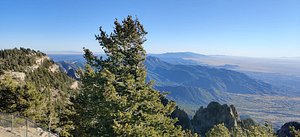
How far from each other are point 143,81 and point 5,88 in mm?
36122

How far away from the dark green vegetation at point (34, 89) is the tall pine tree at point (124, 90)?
17290 mm

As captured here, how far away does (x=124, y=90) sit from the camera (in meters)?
25.0

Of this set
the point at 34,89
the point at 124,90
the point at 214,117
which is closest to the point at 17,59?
the point at 34,89

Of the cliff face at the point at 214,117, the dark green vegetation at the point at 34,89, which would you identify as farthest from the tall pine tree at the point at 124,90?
the cliff face at the point at 214,117

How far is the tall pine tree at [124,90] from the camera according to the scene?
23953 mm

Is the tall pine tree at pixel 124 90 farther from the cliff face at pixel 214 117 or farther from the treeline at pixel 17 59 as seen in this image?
the cliff face at pixel 214 117

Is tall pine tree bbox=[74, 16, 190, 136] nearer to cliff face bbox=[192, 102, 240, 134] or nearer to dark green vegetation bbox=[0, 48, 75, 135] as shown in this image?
dark green vegetation bbox=[0, 48, 75, 135]

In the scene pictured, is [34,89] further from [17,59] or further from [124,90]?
[17,59]

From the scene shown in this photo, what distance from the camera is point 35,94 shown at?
54156 mm

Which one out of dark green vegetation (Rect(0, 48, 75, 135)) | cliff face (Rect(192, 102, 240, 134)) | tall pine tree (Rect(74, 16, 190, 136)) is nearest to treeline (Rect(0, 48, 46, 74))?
dark green vegetation (Rect(0, 48, 75, 135))

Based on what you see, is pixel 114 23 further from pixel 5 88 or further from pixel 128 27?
pixel 5 88

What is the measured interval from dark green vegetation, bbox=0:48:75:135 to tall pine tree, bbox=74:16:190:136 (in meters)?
17.3

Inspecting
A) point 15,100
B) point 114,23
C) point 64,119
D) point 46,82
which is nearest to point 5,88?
point 15,100

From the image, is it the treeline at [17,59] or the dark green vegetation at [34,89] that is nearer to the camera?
the dark green vegetation at [34,89]
